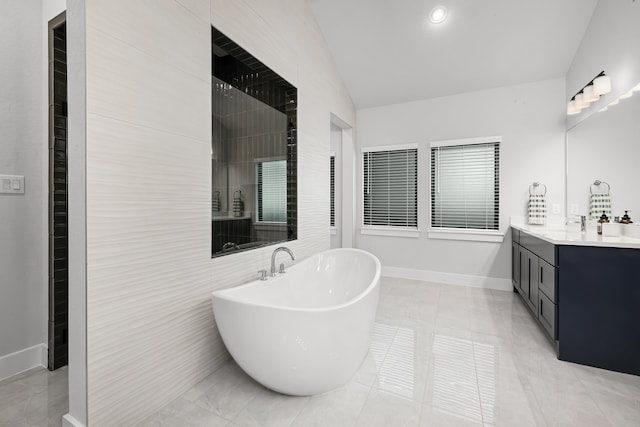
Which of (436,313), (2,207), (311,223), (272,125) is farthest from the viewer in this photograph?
(311,223)

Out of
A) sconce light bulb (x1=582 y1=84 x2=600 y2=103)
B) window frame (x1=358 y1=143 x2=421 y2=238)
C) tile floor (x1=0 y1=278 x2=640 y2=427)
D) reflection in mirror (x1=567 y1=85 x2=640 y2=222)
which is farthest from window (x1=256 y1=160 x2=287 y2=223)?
sconce light bulb (x1=582 y1=84 x2=600 y2=103)

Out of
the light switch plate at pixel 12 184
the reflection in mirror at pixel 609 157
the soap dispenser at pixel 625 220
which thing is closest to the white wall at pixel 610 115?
the reflection in mirror at pixel 609 157

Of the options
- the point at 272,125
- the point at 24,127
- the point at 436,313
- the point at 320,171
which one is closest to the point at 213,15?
the point at 272,125

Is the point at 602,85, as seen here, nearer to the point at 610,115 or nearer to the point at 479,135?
the point at 610,115

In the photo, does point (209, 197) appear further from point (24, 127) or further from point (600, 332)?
point (600, 332)

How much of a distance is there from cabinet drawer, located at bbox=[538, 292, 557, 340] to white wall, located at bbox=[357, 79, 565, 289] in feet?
4.26

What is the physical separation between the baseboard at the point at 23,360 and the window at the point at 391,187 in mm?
3597

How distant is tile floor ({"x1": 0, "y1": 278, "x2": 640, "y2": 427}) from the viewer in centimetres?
137

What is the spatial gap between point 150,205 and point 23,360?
1.43m

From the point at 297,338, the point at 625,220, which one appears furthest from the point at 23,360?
the point at 625,220

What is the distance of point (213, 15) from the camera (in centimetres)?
176

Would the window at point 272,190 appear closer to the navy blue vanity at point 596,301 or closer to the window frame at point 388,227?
the window frame at point 388,227

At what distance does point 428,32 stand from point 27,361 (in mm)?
4276

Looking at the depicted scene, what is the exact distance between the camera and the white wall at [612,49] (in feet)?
6.80
